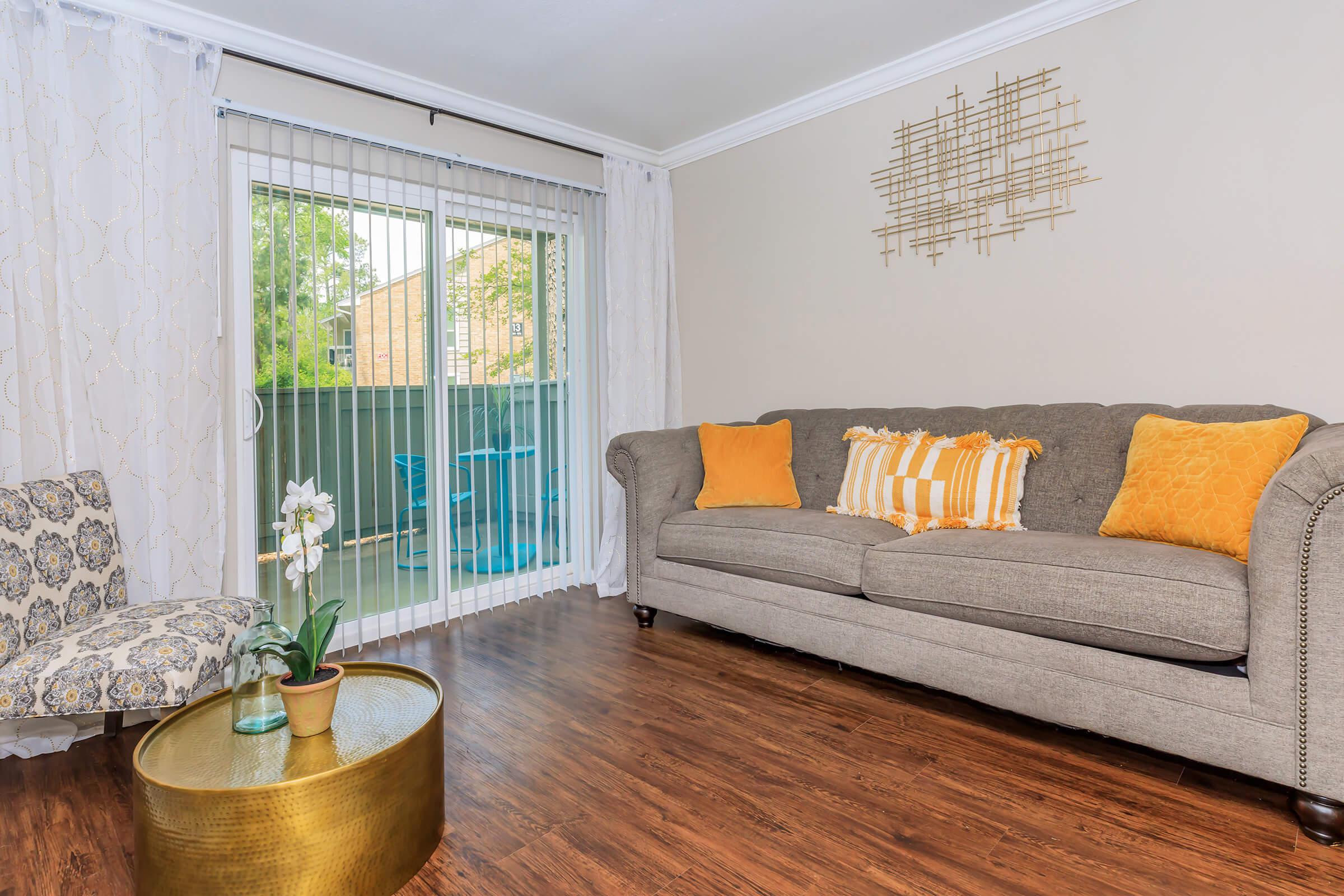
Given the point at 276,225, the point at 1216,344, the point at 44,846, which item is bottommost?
the point at 44,846

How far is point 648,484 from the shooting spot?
334 cm

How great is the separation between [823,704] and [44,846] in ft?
6.86

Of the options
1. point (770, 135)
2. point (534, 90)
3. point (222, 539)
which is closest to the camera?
point (222, 539)

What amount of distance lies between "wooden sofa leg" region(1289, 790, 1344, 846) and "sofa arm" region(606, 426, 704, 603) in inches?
88.9

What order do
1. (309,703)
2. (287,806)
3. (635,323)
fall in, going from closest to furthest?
(287,806) < (309,703) < (635,323)

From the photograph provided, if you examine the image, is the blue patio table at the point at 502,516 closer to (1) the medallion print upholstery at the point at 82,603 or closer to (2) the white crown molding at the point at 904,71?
(1) the medallion print upholstery at the point at 82,603

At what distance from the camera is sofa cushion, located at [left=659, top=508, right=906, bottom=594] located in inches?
103

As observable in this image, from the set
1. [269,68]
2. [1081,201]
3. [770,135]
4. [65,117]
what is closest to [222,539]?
[65,117]

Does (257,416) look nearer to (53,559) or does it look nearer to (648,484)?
(53,559)

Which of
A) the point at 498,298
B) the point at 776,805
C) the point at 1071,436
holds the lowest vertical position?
the point at 776,805

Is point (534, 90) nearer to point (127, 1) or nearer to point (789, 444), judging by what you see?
point (127, 1)

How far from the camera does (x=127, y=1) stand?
8.41 ft

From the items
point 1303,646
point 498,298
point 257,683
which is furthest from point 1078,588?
point 498,298

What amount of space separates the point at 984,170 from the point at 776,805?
2.67 meters
